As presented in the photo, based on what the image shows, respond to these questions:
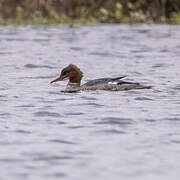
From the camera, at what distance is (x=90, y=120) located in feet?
33.8

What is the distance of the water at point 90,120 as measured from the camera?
7.61 meters

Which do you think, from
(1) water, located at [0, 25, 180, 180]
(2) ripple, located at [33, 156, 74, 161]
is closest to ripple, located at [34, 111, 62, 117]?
(1) water, located at [0, 25, 180, 180]

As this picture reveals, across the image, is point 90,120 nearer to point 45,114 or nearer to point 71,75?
point 45,114

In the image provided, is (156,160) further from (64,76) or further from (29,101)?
(64,76)

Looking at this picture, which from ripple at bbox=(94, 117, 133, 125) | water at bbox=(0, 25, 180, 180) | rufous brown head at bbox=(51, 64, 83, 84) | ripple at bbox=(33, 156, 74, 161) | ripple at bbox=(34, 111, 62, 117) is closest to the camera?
water at bbox=(0, 25, 180, 180)

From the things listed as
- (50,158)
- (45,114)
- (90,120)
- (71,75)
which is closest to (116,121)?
(90,120)

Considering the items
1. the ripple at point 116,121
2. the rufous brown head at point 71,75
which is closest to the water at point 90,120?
the ripple at point 116,121

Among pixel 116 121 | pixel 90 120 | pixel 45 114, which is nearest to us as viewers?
pixel 116 121

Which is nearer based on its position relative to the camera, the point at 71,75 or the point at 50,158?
the point at 50,158

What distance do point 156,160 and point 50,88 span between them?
6729mm

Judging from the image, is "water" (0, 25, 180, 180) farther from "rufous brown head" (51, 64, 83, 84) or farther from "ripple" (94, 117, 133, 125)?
"rufous brown head" (51, 64, 83, 84)

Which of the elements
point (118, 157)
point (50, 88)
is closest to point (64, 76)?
point (50, 88)

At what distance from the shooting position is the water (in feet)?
25.0

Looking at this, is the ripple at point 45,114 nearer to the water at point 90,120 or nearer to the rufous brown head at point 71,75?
the water at point 90,120
